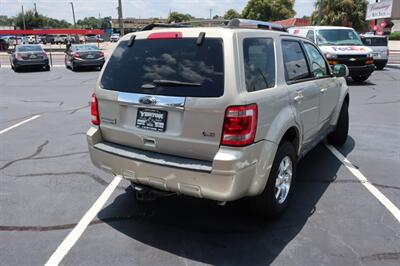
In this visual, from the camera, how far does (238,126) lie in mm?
3188

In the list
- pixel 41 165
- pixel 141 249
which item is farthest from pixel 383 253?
pixel 41 165

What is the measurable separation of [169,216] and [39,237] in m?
1.23

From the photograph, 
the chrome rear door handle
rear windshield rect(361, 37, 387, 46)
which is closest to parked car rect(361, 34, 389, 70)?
rear windshield rect(361, 37, 387, 46)

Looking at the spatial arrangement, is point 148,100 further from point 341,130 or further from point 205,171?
point 341,130

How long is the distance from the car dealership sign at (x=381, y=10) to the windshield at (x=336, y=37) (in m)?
21.6

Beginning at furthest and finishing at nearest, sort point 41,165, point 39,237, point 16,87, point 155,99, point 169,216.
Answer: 1. point 16,87
2. point 41,165
3. point 169,216
4. point 39,237
5. point 155,99

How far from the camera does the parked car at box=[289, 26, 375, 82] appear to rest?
13789 mm

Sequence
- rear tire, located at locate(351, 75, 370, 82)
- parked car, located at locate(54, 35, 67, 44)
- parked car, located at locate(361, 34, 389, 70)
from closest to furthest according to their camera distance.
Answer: rear tire, located at locate(351, 75, 370, 82) < parked car, located at locate(361, 34, 389, 70) < parked car, located at locate(54, 35, 67, 44)

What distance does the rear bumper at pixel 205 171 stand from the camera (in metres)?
3.19

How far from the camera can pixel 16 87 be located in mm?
15344

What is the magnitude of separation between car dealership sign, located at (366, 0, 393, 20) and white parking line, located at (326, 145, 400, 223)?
32070 mm

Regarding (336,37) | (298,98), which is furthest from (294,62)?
(336,37)

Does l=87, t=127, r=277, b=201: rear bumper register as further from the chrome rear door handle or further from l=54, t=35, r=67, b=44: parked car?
l=54, t=35, r=67, b=44: parked car

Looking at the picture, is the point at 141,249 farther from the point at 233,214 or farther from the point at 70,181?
the point at 70,181
